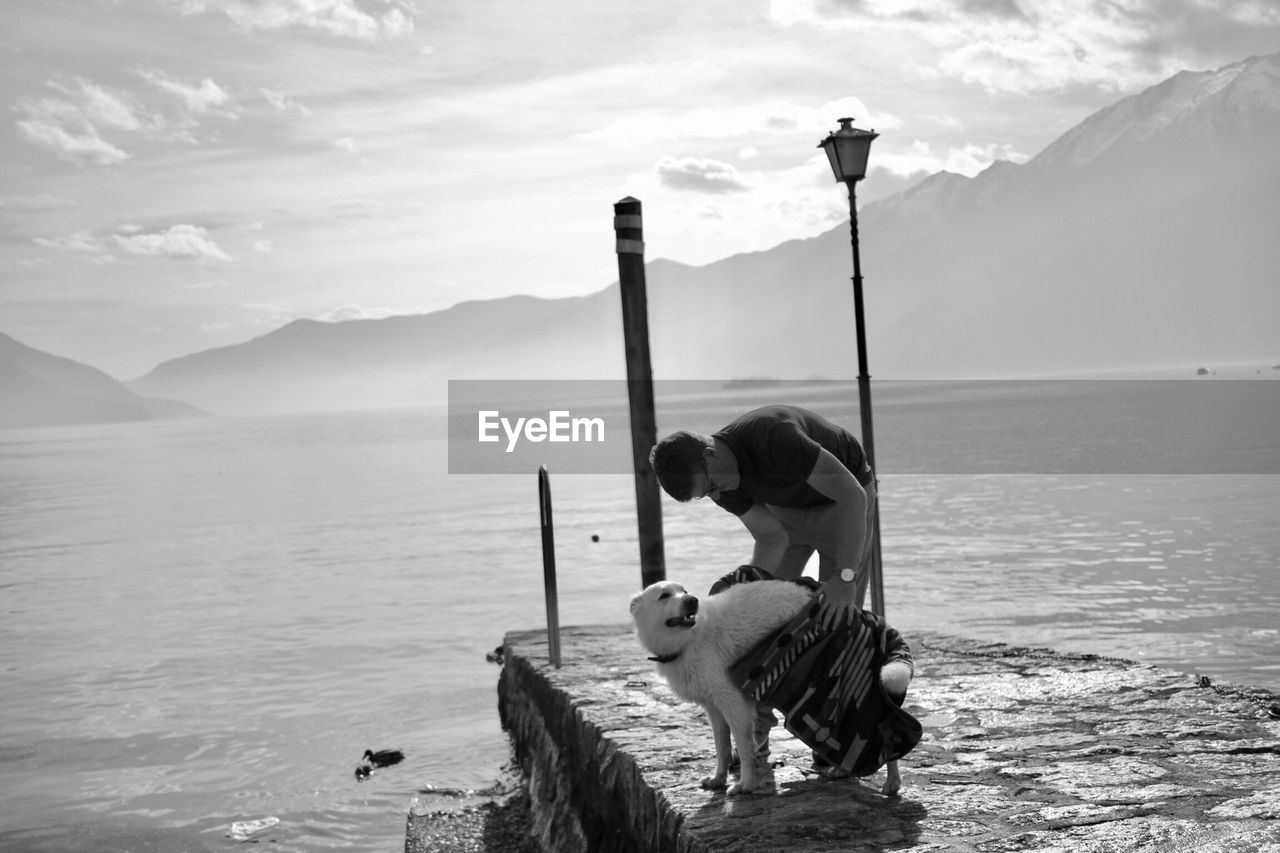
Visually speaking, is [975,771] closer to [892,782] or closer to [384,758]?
[892,782]

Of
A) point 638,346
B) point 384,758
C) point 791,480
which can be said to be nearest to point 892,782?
point 791,480

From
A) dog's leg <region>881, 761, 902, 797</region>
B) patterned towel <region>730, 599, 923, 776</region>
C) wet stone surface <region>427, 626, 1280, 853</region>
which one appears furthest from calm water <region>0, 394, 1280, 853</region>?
patterned towel <region>730, 599, 923, 776</region>

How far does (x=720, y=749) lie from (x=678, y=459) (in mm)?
1197

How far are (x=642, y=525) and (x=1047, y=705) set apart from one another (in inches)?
121

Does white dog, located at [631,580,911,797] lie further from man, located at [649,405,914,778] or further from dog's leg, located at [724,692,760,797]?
Result: man, located at [649,405,914,778]

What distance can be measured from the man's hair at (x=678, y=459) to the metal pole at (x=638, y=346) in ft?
11.2

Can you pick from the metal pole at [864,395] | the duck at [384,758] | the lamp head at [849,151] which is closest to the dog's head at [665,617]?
the metal pole at [864,395]

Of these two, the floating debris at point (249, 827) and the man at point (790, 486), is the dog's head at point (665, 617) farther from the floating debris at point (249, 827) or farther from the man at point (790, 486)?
the floating debris at point (249, 827)

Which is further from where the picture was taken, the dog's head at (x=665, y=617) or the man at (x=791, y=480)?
the man at (x=791, y=480)

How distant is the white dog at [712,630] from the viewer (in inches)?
181

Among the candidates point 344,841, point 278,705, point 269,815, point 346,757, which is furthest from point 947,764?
point 278,705

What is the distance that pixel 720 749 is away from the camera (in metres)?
4.97

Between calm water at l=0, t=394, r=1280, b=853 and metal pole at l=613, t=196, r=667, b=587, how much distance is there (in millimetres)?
3040

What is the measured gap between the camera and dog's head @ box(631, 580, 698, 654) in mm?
4551
